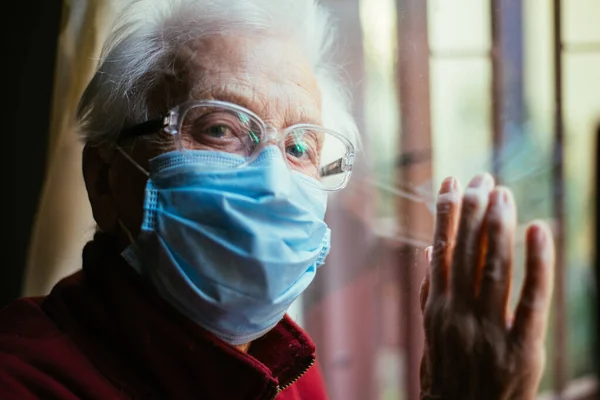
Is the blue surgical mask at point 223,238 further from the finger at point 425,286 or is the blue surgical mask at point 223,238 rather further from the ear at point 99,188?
the finger at point 425,286

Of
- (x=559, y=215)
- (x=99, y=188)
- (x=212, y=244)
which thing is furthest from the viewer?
(x=559, y=215)

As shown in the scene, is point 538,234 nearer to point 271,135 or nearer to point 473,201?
point 473,201

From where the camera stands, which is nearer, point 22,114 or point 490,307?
point 490,307

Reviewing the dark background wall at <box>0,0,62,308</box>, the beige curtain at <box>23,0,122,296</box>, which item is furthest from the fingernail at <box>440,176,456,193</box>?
the dark background wall at <box>0,0,62,308</box>

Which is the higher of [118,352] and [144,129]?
[144,129]

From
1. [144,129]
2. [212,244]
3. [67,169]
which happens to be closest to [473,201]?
[212,244]

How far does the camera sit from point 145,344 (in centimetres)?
76

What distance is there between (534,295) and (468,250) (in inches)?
4.2

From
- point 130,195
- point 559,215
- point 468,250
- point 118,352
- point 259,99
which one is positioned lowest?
point 559,215

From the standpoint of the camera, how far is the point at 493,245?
0.75 metres

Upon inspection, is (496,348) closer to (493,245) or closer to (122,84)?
(493,245)

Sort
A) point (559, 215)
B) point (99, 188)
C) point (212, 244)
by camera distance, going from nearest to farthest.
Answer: point (212, 244) → point (99, 188) → point (559, 215)

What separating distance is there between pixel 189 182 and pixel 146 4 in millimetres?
304

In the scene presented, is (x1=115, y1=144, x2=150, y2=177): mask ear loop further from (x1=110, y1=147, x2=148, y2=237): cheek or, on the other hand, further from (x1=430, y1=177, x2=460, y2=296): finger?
(x1=430, y1=177, x2=460, y2=296): finger
